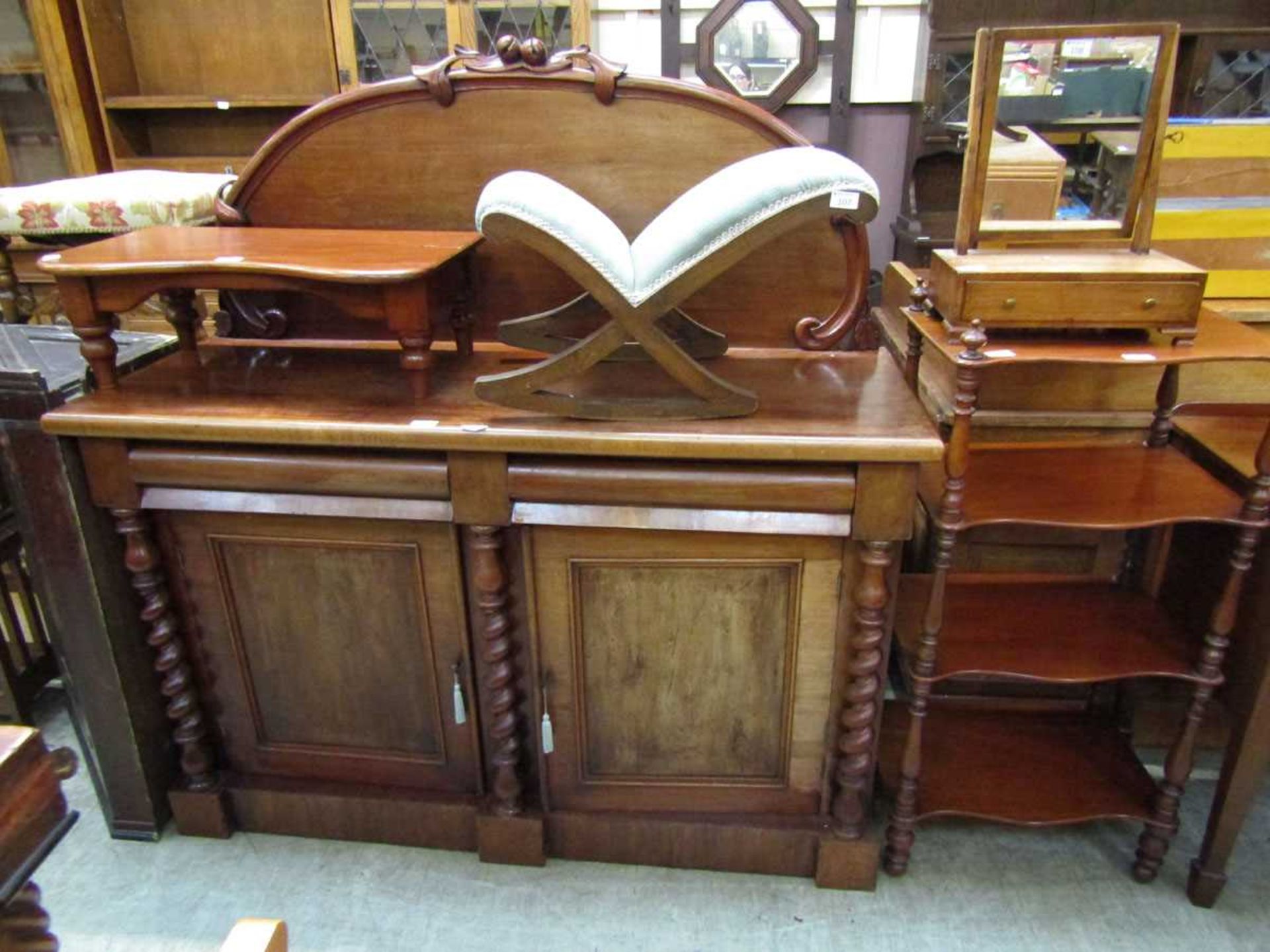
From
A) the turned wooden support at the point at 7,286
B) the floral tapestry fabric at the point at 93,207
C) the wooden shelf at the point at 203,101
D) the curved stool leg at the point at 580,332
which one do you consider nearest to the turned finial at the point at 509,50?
the curved stool leg at the point at 580,332

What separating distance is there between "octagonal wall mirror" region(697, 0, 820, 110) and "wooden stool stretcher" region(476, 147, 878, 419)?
1760mm

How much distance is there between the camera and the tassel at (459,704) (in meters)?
1.59

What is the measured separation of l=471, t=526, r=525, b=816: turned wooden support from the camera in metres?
1.45

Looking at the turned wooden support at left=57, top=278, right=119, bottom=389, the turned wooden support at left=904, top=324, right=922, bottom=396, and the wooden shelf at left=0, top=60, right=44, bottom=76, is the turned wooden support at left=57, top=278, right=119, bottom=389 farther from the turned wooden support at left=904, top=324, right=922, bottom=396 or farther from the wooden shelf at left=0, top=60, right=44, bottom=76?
the wooden shelf at left=0, top=60, right=44, bottom=76

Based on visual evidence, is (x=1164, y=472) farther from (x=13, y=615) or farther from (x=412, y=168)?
(x=13, y=615)

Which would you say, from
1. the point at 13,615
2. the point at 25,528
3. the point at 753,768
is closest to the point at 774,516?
the point at 753,768

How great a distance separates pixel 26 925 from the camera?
75 cm

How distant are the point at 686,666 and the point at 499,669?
33 cm

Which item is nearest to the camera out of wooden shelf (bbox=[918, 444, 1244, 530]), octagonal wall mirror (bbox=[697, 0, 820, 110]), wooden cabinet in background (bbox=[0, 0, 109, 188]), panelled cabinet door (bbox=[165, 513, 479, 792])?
wooden shelf (bbox=[918, 444, 1244, 530])

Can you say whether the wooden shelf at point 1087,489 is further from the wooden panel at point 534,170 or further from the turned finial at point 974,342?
the wooden panel at point 534,170

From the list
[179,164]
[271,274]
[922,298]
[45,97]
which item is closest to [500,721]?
[271,274]

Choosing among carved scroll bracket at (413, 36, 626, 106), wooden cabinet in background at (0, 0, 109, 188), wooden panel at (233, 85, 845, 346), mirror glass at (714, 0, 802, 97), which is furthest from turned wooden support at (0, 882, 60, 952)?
wooden cabinet in background at (0, 0, 109, 188)

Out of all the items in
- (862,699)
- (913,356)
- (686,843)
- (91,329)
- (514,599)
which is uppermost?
(91,329)

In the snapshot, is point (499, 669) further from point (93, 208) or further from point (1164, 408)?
point (93, 208)
